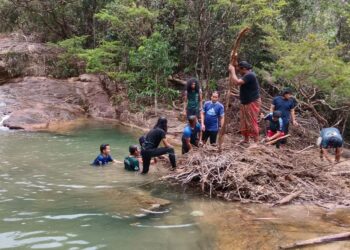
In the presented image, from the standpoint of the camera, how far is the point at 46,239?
5480 millimetres

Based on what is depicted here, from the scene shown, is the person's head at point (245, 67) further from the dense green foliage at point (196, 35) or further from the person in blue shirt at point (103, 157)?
the dense green foliage at point (196, 35)

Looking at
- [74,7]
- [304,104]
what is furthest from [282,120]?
[74,7]

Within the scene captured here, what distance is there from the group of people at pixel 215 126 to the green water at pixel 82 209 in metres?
0.53

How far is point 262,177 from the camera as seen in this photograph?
7293 millimetres

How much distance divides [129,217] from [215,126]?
13.2 feet

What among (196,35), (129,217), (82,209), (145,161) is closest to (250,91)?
(145,161)

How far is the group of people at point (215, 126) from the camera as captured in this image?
8.16 meters

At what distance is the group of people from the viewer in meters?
8.16

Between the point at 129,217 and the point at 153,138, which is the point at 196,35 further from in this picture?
the point at 129,217

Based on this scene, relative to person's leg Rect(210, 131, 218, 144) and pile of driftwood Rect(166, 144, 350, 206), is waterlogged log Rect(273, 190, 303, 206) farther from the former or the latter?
person's leg Rect(210, 131, 218, 144)

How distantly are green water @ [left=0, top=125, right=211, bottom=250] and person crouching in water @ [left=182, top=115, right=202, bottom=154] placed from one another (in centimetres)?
101

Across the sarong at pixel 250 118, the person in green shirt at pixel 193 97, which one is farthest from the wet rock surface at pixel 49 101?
the sarong at pixel 250 118

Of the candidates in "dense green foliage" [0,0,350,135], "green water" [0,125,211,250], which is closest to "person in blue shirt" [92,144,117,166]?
"green water" [0,125,211,250]

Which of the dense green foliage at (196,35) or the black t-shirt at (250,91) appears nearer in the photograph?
the black t-shirt at (250,91)
